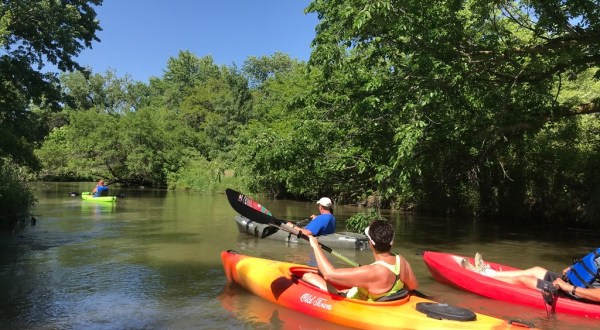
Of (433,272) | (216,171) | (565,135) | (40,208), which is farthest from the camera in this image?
(216,171)

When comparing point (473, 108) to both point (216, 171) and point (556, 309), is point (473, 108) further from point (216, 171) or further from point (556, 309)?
point (216, 171)

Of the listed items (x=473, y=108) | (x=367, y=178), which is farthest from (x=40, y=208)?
(x=473, y=108)

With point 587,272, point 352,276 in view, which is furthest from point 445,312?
point 587,272

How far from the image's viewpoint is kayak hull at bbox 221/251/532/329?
4.36 meters

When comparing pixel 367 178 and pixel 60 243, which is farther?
pixel 367 178

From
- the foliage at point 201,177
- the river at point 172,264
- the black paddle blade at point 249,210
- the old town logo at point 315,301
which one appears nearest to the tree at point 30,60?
the river at point 172,264

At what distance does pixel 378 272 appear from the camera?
14.9 ft

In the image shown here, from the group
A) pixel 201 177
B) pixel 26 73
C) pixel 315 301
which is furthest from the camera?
pixel 201 177

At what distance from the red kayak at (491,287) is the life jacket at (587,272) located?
26 cm

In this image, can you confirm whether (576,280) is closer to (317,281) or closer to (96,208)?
(317,281)

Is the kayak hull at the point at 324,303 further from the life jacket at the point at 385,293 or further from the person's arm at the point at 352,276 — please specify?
the person's arm at the point at 352,276

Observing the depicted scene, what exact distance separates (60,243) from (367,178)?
7388 mm

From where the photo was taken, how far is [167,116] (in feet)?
148

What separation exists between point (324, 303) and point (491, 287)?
8.54 feet
